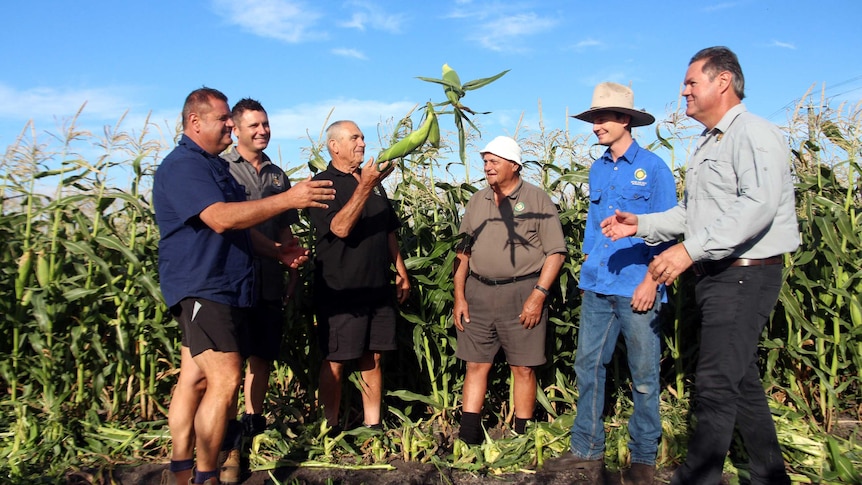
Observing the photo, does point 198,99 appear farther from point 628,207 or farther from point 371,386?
point 628,207

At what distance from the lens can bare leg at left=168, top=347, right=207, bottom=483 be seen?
3.54 m

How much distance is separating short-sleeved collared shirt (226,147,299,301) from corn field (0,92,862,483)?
1.33 feet

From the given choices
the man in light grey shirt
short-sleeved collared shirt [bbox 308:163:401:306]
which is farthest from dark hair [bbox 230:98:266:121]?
the man in light grey shirt

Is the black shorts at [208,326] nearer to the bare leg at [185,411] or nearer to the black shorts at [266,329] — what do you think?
the bare leg at [185,411]

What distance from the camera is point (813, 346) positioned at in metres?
4.61

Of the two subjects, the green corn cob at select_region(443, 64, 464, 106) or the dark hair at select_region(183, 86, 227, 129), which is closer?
the dark hair at select_region(183, 86, 227, 129)

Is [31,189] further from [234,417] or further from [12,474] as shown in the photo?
[234,417]

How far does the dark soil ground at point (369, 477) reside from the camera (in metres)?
3.87

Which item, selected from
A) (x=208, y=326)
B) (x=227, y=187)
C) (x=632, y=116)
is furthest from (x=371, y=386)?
(x=632, y=116)

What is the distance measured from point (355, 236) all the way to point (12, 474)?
2.42m

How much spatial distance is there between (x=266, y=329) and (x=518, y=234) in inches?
68.5

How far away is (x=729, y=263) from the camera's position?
123 inches

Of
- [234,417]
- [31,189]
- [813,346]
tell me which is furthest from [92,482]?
[813,346]

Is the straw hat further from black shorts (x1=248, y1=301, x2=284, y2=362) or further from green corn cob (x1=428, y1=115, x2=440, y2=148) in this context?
black shorts (x1=248, y1=301, x2=284, y2=362)
